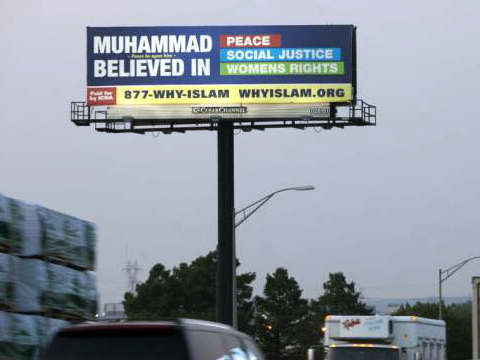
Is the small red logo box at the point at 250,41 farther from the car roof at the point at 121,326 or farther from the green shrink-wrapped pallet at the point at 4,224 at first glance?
the car roof at the point at 121,326

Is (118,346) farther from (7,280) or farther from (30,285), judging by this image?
(30,285)

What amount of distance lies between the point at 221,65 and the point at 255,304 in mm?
43583

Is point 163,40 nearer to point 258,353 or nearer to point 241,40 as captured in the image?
point 241,40

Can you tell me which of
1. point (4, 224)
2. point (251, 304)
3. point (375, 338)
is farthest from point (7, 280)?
point (251, 304)

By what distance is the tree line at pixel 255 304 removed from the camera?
95.9 metres

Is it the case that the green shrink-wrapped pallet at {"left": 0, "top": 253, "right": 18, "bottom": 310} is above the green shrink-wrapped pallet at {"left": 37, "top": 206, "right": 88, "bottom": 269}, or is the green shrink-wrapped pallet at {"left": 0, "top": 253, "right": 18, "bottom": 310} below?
below

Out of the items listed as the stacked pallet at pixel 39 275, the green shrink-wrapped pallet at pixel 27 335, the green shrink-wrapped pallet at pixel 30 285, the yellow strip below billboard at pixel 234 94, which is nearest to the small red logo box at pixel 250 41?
the yellow strip below billboard at pixel 234 94

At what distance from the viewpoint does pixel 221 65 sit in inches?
2359

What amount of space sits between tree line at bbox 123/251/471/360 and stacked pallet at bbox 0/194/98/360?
7613 cm

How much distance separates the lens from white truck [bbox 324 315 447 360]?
88.5 ft

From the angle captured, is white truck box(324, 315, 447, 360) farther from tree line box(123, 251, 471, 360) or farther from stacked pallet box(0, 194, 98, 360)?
tree line box(123, 251, 471, 360)

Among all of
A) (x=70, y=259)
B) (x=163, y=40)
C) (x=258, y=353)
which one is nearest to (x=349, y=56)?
(x=163, y=40)

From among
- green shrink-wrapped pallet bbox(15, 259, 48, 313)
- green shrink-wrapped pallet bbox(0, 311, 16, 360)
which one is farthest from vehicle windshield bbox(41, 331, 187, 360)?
green shrink-wrapped pallet bbox(15, 259, 48, 313)

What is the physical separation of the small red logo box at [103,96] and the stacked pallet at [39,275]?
4205 cm
